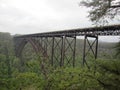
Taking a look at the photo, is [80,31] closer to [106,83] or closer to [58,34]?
[58,34]

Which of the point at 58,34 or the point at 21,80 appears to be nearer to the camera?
the point at 21,80

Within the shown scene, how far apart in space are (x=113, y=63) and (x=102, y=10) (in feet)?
9.57

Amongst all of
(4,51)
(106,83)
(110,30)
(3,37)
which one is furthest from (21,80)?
(3,37)

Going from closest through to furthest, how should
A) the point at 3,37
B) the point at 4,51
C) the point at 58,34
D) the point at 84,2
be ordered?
the point at 84,2 → the point at 58,34 → the point at 4,51 → the point at 3,37

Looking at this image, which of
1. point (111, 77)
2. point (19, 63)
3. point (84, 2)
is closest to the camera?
point (111, 77)

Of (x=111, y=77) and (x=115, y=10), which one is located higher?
(x=115, y=10)

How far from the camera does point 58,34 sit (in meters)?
29.2

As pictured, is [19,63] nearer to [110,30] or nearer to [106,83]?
[110,30]

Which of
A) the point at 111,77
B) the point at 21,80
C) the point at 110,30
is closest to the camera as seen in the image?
the point at 111,77

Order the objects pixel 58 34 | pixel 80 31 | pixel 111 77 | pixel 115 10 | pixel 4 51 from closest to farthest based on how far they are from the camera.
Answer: pixel 111 77, pixel 115 10, pixel 80 31, pixel 58 34, pixel 4 51

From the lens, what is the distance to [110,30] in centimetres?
1866

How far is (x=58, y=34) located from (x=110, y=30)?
37.1ft

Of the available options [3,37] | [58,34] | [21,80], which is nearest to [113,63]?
[21,80]

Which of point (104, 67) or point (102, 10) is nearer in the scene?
point (104, 67)
